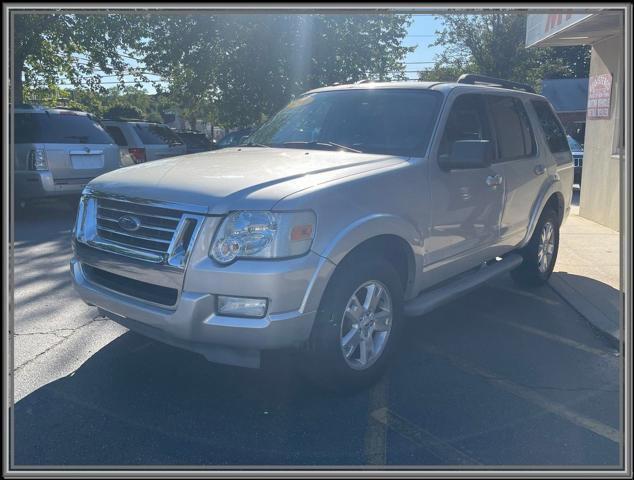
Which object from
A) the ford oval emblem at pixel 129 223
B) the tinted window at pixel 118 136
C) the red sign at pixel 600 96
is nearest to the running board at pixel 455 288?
the ford oval emblem at pixel 129 223

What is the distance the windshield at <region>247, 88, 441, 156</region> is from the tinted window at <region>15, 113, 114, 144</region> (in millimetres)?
5754

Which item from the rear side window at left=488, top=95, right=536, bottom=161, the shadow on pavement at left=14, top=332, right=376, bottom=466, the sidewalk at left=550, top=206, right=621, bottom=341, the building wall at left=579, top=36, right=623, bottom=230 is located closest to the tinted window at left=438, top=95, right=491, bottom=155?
the rear side window at left=488, top=95, right=536, bottom=161

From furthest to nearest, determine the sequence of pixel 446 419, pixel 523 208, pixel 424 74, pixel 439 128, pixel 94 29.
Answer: pixel 424 74 < pixel 94 29 < pixel 523 208 < pixel 439 128 < pixel 446 419

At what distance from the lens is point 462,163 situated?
4.39 metres

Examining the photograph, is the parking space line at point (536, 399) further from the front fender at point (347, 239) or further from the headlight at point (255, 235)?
the headlight at point (255, 235)

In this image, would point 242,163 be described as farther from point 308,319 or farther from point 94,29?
point 94,29

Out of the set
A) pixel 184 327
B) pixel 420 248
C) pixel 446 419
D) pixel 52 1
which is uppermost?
pixel 52 1

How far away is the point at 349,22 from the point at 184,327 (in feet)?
50.8

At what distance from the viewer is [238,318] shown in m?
3.26

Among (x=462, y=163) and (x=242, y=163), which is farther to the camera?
(x=462, y=163)

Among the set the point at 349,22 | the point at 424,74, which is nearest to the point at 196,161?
the point at 349,22

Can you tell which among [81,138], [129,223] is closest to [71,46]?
[81,138]

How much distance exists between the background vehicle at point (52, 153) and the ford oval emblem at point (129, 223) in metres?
6.65

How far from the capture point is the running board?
4285mm
